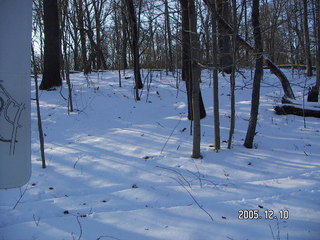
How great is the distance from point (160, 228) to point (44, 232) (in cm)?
114

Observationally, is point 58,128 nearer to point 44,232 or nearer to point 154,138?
point 154,138

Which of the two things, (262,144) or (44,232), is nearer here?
(44,232)

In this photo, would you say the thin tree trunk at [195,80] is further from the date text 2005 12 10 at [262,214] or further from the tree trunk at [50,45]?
the tree trunk at [50,45]

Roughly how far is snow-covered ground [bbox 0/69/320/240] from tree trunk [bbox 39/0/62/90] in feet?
10.9

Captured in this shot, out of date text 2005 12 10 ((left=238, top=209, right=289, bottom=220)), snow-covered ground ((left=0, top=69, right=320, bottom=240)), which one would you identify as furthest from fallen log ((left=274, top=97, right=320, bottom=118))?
date text 2005 12 10 ((left=238, top=209, right=289, bottom=220))

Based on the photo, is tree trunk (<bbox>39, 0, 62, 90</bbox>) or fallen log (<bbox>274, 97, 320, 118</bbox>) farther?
tree trunk (<bbox>39, 0, 62, 90</bbox>)

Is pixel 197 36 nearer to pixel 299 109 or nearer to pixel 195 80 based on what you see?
pixel 195 80

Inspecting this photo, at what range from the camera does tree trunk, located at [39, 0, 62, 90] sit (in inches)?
365

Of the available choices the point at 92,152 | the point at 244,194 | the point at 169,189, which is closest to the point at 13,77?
the point at 169,189

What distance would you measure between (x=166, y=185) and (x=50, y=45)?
8.05 m

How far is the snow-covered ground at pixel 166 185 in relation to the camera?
2.59m

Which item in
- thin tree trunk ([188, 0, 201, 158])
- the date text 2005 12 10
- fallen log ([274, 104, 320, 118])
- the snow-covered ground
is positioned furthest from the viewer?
fallen log ([274, 104, 320, 118])

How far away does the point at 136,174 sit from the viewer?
3.92 metres

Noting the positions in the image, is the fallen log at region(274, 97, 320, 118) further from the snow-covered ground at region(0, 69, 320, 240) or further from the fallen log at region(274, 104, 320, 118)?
the snow-covered ground at region(0, 69, 320, 240)
